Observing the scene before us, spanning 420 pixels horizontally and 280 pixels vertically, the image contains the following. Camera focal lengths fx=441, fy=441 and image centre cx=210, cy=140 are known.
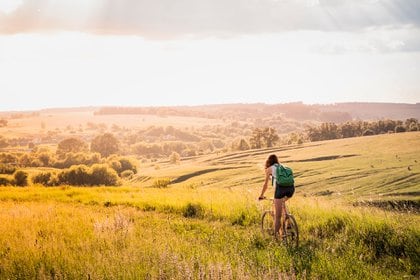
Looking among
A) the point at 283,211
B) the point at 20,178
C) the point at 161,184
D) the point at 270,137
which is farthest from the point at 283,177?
the point at 270,137

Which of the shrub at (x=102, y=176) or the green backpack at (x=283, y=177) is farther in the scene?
the shrub at (x=102, y=176)

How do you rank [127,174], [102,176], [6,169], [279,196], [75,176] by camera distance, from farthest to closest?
[127,174] < [6,169] < [102,176] < [75,176] < [279,196]

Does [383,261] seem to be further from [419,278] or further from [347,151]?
[347,151]

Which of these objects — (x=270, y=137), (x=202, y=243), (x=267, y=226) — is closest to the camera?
(x=202, y=243)

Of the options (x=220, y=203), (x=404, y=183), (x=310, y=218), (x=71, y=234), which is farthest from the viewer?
(x=404, y=183)

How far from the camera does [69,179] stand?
107188mm

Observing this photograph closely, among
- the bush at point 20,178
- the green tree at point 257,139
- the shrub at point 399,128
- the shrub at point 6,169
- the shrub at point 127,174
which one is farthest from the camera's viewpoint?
the green tree at point 257,139

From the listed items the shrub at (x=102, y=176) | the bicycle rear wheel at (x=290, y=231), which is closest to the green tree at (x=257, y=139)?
the shrub at (x=102, y=176)

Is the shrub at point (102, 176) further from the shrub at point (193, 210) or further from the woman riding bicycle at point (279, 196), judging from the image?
the woman riding bicycle at point (279, 196)

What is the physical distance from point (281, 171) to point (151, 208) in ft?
32.8

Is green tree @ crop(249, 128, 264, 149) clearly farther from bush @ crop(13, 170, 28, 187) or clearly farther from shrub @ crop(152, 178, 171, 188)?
shrub @ crop(152, 178, 171, 188)

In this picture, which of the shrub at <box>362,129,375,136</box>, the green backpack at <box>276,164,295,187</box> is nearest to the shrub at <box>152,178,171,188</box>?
the green backpack at <box>276,164,295,187</box>

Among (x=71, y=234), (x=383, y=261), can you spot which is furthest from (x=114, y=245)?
(x=383, y=261)

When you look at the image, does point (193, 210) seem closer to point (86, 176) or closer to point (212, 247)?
point (212, 247)
